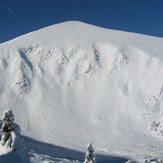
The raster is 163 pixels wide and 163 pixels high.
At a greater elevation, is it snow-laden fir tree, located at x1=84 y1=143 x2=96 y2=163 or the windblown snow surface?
the windblown snow surface

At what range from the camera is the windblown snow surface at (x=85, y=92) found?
52.8 metres

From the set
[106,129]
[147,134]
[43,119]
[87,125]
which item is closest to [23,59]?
[43,119]

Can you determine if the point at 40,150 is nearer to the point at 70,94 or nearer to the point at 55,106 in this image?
the point at 55,106

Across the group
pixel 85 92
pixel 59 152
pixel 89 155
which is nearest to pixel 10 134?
pixel 89 155

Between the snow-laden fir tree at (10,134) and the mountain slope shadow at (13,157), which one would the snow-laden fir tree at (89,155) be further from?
the mountain slope shadow at (13,157)

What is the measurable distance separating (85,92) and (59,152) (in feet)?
102

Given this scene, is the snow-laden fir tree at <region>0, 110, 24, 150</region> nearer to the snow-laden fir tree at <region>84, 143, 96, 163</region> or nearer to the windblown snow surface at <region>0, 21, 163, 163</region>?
the snow-laden fir tree at <region>84, 143, 96, 163</region>

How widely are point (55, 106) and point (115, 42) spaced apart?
3976cm

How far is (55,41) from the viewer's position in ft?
300

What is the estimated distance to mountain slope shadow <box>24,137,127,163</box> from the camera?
143 feet

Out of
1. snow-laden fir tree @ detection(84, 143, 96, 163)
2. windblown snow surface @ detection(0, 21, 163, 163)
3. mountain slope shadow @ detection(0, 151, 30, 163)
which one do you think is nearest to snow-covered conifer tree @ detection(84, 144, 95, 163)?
snow-laden fir tree @ detection(84, 143, 96, 163)

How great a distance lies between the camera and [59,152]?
46812mm

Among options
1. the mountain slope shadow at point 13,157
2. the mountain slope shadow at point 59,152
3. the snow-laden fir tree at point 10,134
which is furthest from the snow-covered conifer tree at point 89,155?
the mountain slope shadow at point 59,152

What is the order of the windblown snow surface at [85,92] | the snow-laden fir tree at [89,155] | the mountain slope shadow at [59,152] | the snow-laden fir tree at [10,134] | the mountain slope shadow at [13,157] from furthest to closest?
the windblown snow surface at [85,92] → the mountain slope shadow at [59,152] → the snow-laden fir tree at [89,155] → the snow-laden fir tree at [10,134] → the mountain slope shadow at [13,157]
